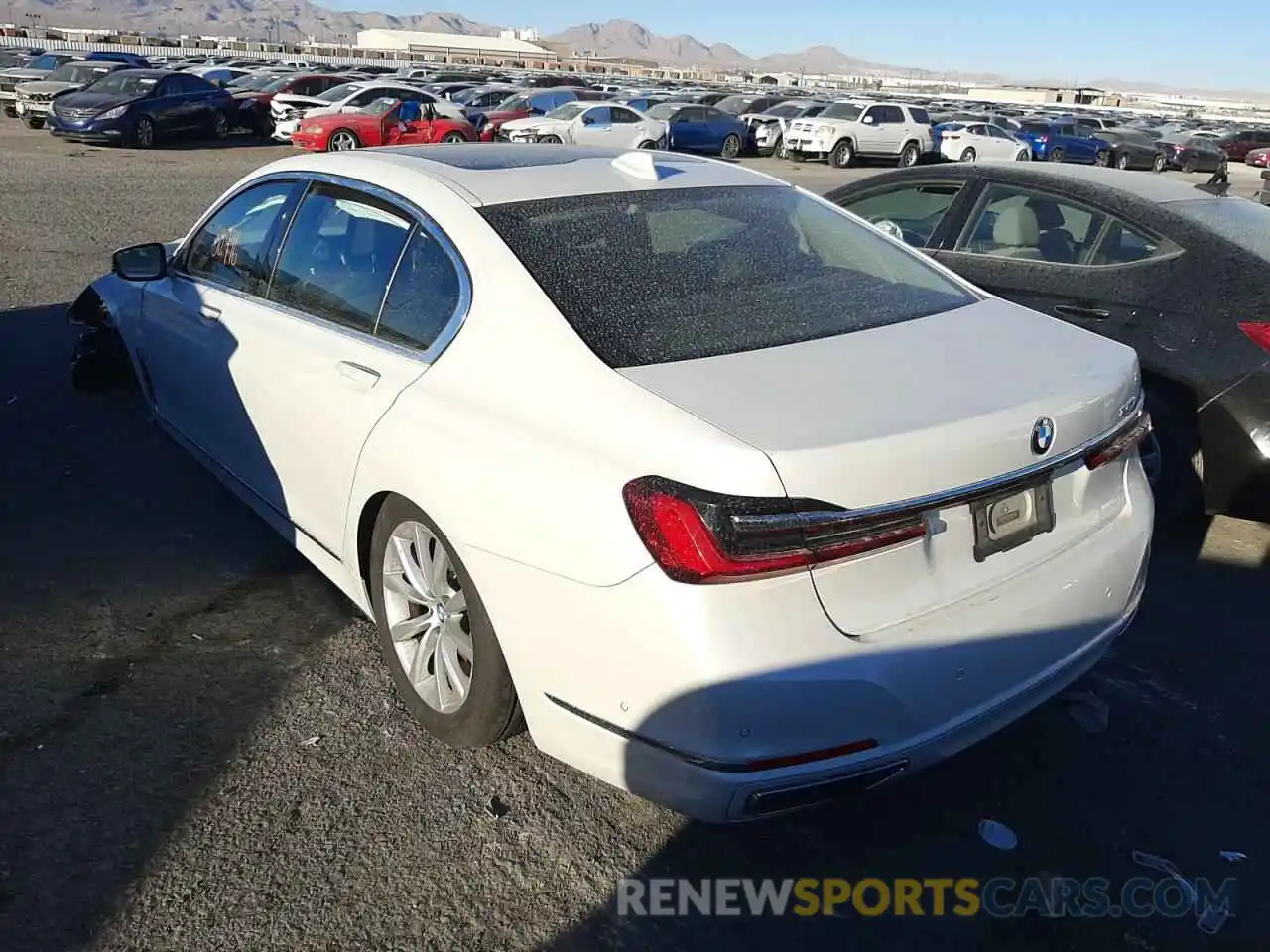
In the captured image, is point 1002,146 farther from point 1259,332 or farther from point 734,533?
point 734,533

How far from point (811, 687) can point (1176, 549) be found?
303cm

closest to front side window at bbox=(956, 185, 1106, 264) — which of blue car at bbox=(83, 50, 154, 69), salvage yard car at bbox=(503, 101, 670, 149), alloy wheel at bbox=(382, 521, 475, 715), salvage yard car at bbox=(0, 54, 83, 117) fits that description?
alloy wheel at bbox=(382, 521, 475, 715)

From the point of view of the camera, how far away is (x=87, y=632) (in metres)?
3.58

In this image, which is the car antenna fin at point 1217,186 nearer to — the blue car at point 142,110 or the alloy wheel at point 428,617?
the alloy wheel at point 428,617

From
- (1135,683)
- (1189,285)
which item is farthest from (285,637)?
(1189,285)

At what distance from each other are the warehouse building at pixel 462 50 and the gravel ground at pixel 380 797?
342 feet

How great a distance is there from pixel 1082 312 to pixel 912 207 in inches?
58.9

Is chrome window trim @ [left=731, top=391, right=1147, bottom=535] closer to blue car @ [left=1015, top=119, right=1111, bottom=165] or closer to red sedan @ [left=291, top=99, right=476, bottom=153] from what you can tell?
red sedan @ [left=291, top=99, right=476, bottom=153]

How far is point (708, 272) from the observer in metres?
3.07

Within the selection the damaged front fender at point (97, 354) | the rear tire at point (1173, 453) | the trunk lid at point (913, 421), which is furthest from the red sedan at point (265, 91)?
the trunk lid at point (913, 421)

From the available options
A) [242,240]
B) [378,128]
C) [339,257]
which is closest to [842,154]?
[378,128]

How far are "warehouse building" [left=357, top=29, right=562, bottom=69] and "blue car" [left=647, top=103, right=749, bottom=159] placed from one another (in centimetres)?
7762

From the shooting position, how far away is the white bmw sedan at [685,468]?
2.18 meters

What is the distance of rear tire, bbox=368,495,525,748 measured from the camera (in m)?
2.68
